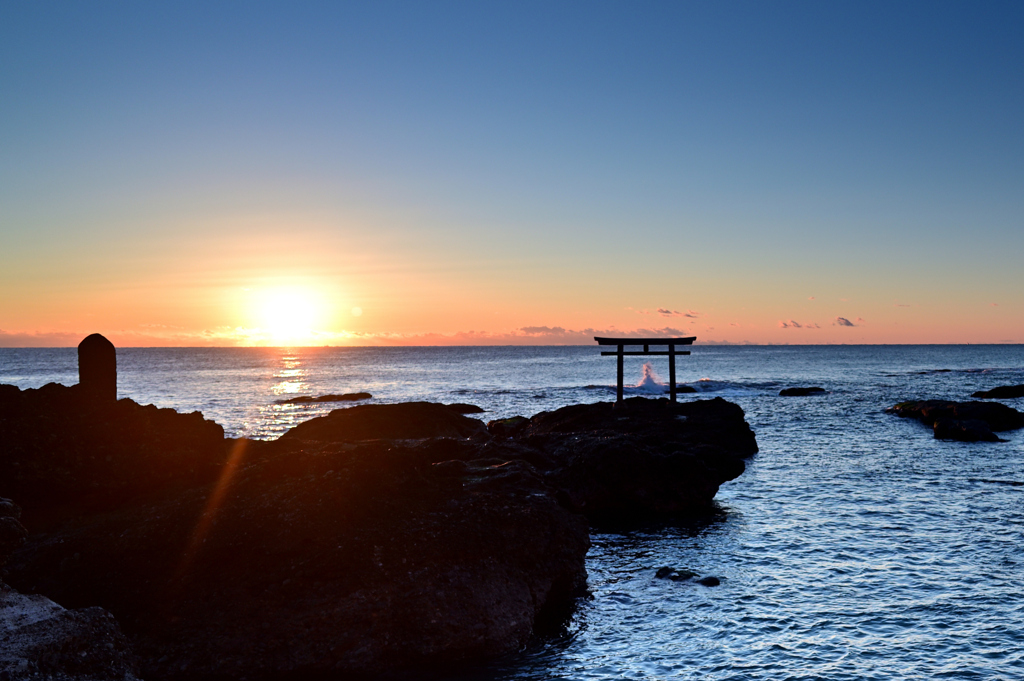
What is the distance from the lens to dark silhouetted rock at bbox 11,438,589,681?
27.5 feet

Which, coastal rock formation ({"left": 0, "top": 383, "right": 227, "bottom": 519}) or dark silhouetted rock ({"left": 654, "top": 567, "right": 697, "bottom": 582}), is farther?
dark silhouetted rock ({"left": 654, "top": 567, "right": 697, "bottom": 582})

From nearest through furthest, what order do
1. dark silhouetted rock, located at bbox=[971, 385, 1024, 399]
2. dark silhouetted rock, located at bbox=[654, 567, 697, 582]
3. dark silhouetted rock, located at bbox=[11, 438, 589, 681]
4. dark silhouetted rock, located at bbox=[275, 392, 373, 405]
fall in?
1. dark silhouetted rock, located at bbox=[11, 438, 589, 681]
2. dark silhouetted rock, located at bbox=[654, 567, 697, 582]
3. dark silhouetted rock, located at bbox=[971, 385, 1024, 399]
4. dark silhouetted rock, located at bbox=[275, 392, 373, 405]

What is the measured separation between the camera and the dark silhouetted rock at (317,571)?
8.37 metres

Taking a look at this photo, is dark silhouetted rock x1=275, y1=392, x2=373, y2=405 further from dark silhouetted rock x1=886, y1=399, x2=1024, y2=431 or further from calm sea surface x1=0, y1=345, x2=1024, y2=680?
dark silhouetted rock x1=886, y1=399, x2=1024, y2=431

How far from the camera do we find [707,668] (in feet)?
30.2

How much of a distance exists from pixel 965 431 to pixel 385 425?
26.8m

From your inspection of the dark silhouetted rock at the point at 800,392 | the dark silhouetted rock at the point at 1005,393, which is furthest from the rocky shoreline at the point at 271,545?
the dark silhouetted rock at the point at 1005,393

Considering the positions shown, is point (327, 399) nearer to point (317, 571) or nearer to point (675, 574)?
point (675, 574)

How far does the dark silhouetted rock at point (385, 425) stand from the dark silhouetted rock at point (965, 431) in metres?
22.5

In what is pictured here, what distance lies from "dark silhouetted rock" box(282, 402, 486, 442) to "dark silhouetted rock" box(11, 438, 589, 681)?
38.4ft

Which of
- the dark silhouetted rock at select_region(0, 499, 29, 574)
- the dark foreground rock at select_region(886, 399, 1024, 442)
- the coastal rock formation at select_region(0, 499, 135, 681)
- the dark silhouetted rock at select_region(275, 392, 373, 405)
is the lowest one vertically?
the dark silhouetted rock at select_region(275, 392, 373, 405)

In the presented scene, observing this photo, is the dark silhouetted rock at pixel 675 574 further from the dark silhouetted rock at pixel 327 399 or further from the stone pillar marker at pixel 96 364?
the dark silhouetted rock at pixel 327 399

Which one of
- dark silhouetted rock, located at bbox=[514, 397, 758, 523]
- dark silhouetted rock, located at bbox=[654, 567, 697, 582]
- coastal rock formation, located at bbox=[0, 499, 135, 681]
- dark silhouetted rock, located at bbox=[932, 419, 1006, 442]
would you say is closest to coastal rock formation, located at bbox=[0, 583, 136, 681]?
coastal rock formation, located at bbox=[0, 499, 135, 681]

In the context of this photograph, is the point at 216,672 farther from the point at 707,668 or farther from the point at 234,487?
the point at 707,668
